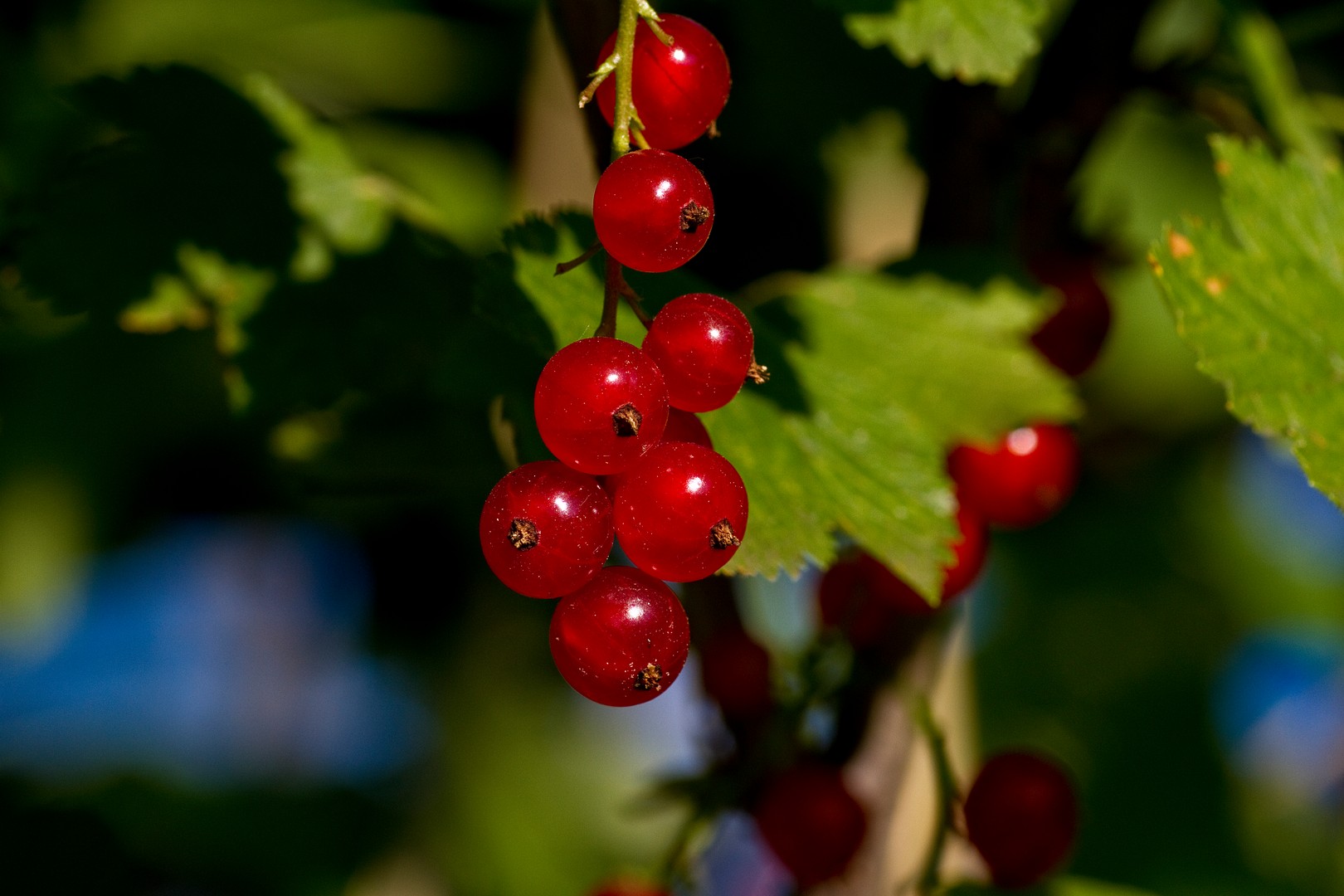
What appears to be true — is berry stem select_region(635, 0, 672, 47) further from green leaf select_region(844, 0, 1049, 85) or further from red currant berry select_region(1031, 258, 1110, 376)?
red currant berry select_region(1031, 258, 1110, 376)

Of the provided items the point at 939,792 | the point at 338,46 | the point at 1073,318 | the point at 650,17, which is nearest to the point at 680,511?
the point at 650,17

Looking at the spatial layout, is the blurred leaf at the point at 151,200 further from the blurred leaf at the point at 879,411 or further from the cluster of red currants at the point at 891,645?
the cluster of red currants at the point at 891,645

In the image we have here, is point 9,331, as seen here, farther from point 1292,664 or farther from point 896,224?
point 1292,664

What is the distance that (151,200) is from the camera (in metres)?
1.02

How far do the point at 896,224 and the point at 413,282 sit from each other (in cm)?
105

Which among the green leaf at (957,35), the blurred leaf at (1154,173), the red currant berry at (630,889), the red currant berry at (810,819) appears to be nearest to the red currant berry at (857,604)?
the red currant berry at (810,819)

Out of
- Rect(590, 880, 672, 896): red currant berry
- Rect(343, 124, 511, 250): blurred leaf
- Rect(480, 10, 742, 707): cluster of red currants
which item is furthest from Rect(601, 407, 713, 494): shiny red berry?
Rect(343, 124, 511, 250): blurred leaf

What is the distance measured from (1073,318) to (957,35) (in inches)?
16.4

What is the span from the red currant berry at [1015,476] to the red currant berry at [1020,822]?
248 millimetres

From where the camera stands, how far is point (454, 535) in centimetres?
239

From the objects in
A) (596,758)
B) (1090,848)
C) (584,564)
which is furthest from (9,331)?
(1090,848)

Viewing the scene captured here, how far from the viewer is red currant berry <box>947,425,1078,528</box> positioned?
1.15m

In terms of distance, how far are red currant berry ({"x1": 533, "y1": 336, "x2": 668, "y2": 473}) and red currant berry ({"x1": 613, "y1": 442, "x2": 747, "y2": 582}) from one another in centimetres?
2

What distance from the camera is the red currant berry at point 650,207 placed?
0.60 m
